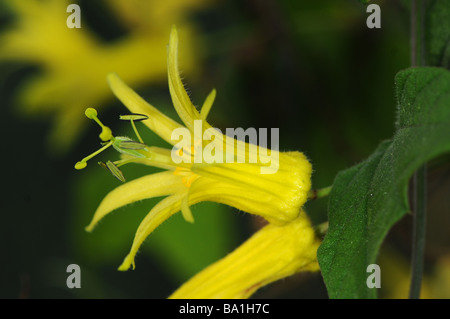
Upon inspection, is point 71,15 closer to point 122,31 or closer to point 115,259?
point 122,31

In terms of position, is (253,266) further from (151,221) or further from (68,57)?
(68,57)

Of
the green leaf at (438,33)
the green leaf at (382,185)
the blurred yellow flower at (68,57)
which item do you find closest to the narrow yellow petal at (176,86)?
the green leaf at (382,185)

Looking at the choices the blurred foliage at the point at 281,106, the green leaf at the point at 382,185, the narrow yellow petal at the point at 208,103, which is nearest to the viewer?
the green leaf at the point at 382,185

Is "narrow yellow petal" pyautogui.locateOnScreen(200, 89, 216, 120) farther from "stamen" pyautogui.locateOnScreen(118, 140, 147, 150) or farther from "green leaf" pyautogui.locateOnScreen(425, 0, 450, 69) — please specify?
"green leaf" pyautogui.locateOnScreen(425, 0, 450, 69)

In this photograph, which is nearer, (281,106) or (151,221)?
(151,221)

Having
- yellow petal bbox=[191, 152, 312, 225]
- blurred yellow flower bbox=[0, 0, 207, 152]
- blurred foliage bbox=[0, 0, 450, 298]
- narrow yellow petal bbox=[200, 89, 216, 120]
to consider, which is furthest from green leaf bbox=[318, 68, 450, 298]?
blurred yellow flower bbox=[0, 0, 207, 152]

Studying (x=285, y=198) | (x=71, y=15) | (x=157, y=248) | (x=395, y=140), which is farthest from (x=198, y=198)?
(x=71, y=15)

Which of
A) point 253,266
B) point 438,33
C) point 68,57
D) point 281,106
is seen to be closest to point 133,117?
point 253,266

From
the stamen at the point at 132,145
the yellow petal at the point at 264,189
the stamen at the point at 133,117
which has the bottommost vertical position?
the yellow petal at the point at 264,189

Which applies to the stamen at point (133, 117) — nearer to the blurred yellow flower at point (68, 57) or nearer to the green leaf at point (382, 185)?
the green leaf at point (382, 185)

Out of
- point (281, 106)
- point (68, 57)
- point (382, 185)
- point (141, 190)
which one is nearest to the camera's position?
point (382, 185)
